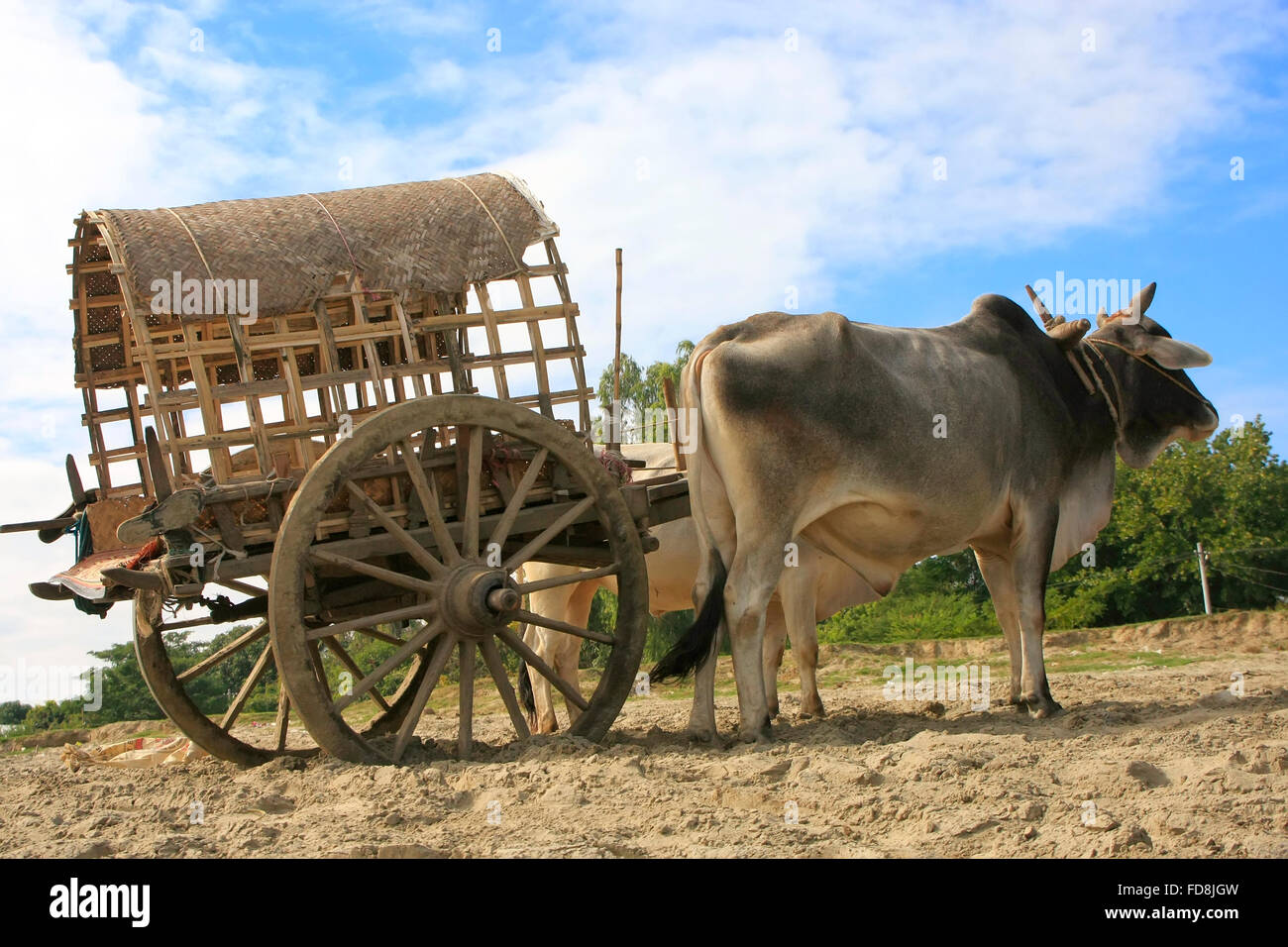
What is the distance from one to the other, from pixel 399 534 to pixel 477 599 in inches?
18.2

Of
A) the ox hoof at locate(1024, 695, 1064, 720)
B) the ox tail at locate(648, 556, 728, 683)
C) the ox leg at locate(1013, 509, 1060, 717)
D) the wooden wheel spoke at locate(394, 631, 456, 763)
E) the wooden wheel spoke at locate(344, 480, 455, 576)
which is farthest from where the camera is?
the ox leg at locate(1013, 509, 1060, 717)

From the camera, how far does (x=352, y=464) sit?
5461 mm

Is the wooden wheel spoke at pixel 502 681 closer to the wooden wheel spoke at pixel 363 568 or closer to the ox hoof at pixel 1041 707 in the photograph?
the wooden wheel spoke at pixel 363 568

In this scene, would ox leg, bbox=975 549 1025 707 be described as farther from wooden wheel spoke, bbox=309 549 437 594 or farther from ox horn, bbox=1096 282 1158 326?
wooden wheel spoke, bbox=309 549 437 594

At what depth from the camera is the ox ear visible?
819cm

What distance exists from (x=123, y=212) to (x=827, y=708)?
222 inches

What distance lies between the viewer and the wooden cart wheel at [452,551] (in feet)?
17.6

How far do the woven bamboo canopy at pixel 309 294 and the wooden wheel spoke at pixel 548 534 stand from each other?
477 mm

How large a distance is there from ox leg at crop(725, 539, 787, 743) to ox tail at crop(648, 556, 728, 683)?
0.06m

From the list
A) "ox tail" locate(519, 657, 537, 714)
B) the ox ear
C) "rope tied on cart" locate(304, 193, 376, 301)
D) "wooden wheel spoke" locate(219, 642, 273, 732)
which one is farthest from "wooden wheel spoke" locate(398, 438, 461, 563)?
the ox ear

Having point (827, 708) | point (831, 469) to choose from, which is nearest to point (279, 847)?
point (831, 469)

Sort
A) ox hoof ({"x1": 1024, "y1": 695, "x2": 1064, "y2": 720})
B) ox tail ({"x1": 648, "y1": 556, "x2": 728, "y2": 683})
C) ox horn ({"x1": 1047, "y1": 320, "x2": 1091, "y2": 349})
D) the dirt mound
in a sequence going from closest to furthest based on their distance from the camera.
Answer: ox tail ({"x1": 648, "y1": 556, "x2": 728, "y2": 683}) < ox hoof ({"x1": 1024, "y1": 695, "x2": 1064, "y2": 720}) < ox horn ({"x1": 1047, "y1": 320, "x2": 1091, "y2": 349}) < the dirt mound

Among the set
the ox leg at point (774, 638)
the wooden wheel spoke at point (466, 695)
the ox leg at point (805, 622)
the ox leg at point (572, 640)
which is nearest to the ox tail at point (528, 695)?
the ox leg at point (572, 640)
